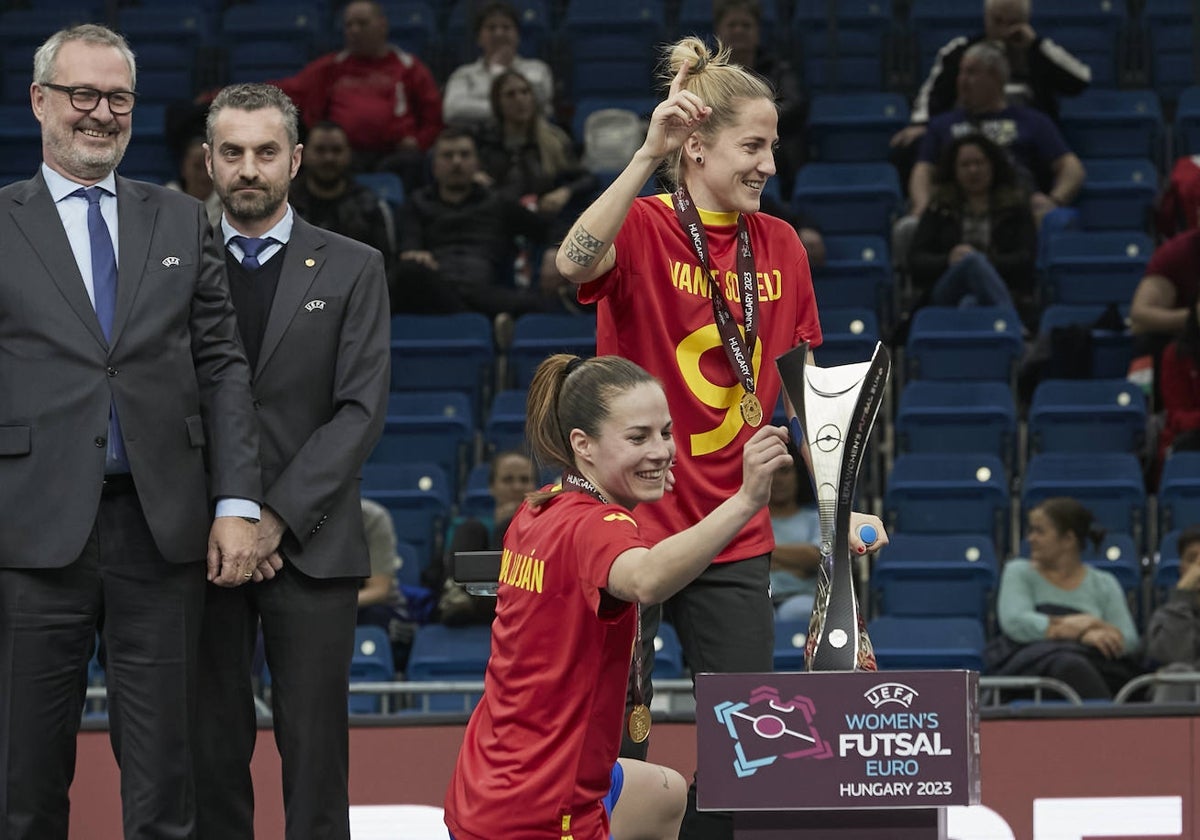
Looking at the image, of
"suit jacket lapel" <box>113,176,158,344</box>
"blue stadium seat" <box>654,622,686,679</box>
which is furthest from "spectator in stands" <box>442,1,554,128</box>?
"suit jacket lapel" <box>113,176,158,344</box>

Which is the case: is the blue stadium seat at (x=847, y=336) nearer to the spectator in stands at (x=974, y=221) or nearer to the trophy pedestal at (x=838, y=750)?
the spectator in stands at (x=974, y=221)

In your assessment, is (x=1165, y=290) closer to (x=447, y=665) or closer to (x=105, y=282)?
(x=447, y=665)

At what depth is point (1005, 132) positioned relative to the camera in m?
10.2

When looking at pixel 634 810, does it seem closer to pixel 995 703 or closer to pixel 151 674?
pixel 151 674

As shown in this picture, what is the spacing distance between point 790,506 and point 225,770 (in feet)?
13.2

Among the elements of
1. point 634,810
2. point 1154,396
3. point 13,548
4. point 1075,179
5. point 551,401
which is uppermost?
point 1075,179

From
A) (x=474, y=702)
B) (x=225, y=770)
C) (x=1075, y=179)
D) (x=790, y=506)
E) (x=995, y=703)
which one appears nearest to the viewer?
(x=225, y=770)

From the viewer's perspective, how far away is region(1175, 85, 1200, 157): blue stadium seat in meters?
10.5

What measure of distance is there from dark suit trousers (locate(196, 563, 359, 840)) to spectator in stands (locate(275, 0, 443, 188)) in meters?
6.54

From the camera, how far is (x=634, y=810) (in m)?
3.98

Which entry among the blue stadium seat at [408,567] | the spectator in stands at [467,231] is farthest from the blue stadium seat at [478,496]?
the spectator in stands at [467,231]

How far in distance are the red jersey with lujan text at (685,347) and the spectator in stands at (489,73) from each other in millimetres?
6550

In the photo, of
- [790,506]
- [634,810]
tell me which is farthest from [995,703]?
[634,810]

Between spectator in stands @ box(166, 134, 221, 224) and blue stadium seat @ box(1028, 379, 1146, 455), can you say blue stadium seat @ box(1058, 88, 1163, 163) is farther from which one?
spectator in stands @ box(166, 134, 221, 224)
